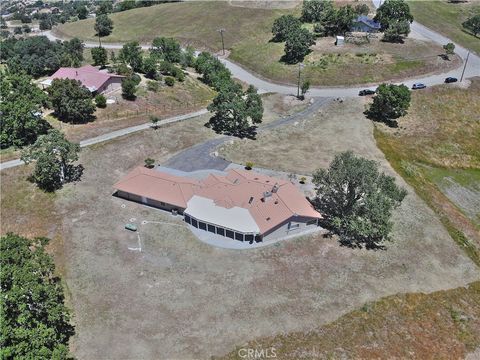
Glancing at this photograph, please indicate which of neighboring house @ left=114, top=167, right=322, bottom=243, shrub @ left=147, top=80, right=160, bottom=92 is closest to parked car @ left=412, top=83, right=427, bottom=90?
neighboring house @ left=114, top=167, right=322, bottom=243

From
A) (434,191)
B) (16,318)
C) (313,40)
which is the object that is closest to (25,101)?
(16,318)

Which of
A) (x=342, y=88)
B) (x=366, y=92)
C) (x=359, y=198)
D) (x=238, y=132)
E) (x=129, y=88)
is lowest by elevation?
(x=238, y=132)

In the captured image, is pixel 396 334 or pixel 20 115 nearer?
pixel 396 334

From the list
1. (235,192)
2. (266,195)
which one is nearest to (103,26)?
(235,192)

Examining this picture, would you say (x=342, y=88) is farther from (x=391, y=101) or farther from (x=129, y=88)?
(x=129, y=88)

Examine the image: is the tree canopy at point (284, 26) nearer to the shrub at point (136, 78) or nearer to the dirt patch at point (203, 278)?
the shrub at point (136, 78)

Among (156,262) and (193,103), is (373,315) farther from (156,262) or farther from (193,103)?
(193,103)

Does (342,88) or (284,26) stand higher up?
(284,26)
